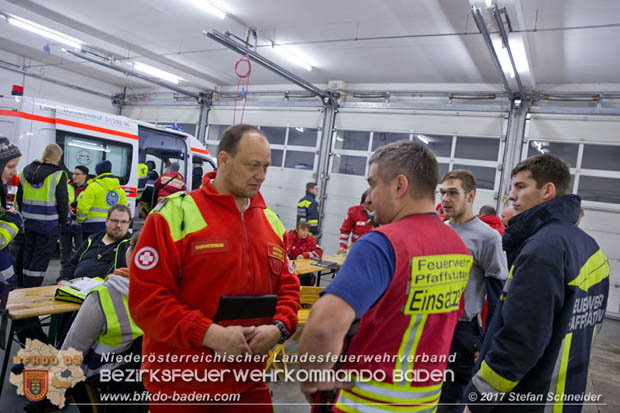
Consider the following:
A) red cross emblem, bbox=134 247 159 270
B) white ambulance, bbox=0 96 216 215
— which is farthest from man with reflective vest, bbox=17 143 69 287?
red cross emblem, bbox=134 247 159 270

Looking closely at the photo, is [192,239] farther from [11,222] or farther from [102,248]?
[102,248]

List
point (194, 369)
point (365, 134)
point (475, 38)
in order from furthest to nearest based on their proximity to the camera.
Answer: point (365, 134) → point (475, 38) → point (194, 369)

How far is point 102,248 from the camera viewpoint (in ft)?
11.9

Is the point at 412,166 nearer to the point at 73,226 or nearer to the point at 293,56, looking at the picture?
the point at 73,226

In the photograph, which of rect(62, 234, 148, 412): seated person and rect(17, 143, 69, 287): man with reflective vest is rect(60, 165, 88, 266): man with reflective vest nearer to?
rect(17, 143, 69, 287): man with reflective vest

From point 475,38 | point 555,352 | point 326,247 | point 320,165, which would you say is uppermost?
point 475,38

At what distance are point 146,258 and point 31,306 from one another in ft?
6.03

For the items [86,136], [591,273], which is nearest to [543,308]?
[591,273]

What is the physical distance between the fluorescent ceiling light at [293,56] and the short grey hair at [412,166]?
7.95m

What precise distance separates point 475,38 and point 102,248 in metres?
6.95

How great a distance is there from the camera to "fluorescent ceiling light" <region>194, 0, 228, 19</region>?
22.7 feet

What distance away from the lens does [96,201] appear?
578 cm

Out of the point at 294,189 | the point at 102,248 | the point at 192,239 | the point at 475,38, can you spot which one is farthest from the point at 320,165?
the point at 192,239

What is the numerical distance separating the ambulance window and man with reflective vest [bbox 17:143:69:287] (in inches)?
75.9
